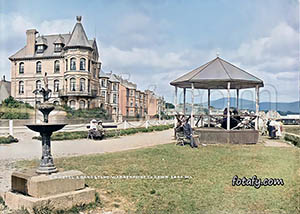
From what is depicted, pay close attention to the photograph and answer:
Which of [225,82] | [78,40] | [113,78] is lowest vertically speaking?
[225,82]

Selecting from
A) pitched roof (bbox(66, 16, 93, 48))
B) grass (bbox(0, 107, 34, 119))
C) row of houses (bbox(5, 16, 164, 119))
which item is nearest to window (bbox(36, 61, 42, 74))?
row of houses (bbox(5, 16, 164, 119))

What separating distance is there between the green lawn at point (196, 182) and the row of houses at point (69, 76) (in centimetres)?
285

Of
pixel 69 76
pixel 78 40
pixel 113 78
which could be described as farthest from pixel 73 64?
pixel 113 78

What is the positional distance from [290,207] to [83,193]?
361 cm

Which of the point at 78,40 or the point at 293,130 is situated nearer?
the point at 293,130

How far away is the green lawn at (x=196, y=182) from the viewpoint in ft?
18.1

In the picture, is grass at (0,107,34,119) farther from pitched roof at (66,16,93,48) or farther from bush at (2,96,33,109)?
pitched roof at (66,16,93,48)

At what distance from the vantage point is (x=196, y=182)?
6.88 metres

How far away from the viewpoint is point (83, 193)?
5512 millimetres

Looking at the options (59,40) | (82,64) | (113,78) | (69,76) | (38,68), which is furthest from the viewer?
(113,78)

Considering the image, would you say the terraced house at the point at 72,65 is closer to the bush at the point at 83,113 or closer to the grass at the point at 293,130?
the bush at the point at 83,113

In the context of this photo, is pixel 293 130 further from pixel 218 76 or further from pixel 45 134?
pixel 45 134

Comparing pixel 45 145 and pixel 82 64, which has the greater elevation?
pixel 82 64

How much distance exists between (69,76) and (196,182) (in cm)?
3511
